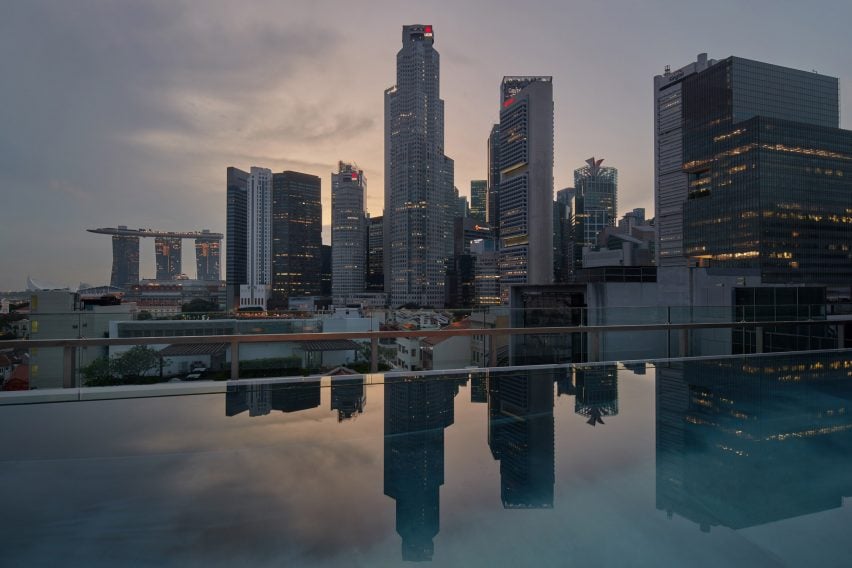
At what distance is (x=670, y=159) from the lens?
128875 mm

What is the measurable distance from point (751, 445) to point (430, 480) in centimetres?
227

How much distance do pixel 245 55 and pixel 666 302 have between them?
103 feet

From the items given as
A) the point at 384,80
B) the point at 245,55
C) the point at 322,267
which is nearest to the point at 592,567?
the point at 245,55

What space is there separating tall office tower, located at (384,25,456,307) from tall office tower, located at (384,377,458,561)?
418 ft

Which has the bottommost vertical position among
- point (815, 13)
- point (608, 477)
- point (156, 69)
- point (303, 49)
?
point (608, 477)

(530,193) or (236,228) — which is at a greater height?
(530,193)

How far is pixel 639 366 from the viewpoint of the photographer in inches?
212

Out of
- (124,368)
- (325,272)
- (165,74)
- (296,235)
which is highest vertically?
(296,235)

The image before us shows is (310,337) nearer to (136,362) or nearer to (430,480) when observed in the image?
(136,362)

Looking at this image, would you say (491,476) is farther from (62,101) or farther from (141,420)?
(62,101)

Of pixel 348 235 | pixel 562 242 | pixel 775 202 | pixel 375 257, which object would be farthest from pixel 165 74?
pixel 562 242

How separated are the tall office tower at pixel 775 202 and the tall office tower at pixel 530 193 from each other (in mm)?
41012

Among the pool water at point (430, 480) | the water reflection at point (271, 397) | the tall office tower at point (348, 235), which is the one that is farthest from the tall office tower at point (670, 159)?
the water reflection at point (271, 397)

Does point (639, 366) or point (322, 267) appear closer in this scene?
point (639, 366)
